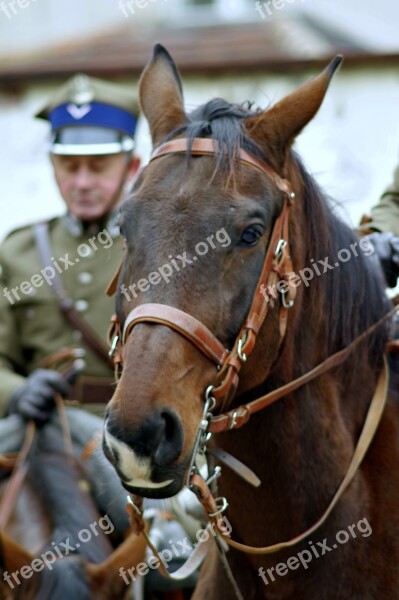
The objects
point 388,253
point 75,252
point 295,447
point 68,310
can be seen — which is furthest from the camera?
point 75,252

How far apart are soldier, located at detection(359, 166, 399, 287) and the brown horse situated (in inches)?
6.7

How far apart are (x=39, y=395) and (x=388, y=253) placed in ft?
6.37

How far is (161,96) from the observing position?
139 inches

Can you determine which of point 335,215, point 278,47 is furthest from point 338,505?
point 278,47

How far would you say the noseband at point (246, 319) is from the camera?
2.94 meters

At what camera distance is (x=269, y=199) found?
3.20 metres

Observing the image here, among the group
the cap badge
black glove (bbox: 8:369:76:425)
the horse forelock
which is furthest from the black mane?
the cap badge

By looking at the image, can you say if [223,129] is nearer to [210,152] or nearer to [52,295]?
[210,152]

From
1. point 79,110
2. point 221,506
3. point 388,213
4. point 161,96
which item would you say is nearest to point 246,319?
point 221,506

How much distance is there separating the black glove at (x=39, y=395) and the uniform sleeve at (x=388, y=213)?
173 centimetres

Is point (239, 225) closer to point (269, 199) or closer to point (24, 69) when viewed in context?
point (269, 199)

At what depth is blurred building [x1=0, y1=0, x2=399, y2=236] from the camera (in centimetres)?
1220

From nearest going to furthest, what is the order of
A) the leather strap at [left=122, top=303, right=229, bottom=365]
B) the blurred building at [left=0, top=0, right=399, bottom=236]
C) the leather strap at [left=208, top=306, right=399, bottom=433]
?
the leather strap at [left=122, top=303, right=229, bottom=365] → the leather strap at [left=208, top=306, right=399, bottom=433] → the blurred building at [left=0, top=0, right=399, bottom=236]

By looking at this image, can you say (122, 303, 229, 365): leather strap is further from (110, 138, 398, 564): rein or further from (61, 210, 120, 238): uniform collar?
(61, 210, 120, 238): uniform collar
